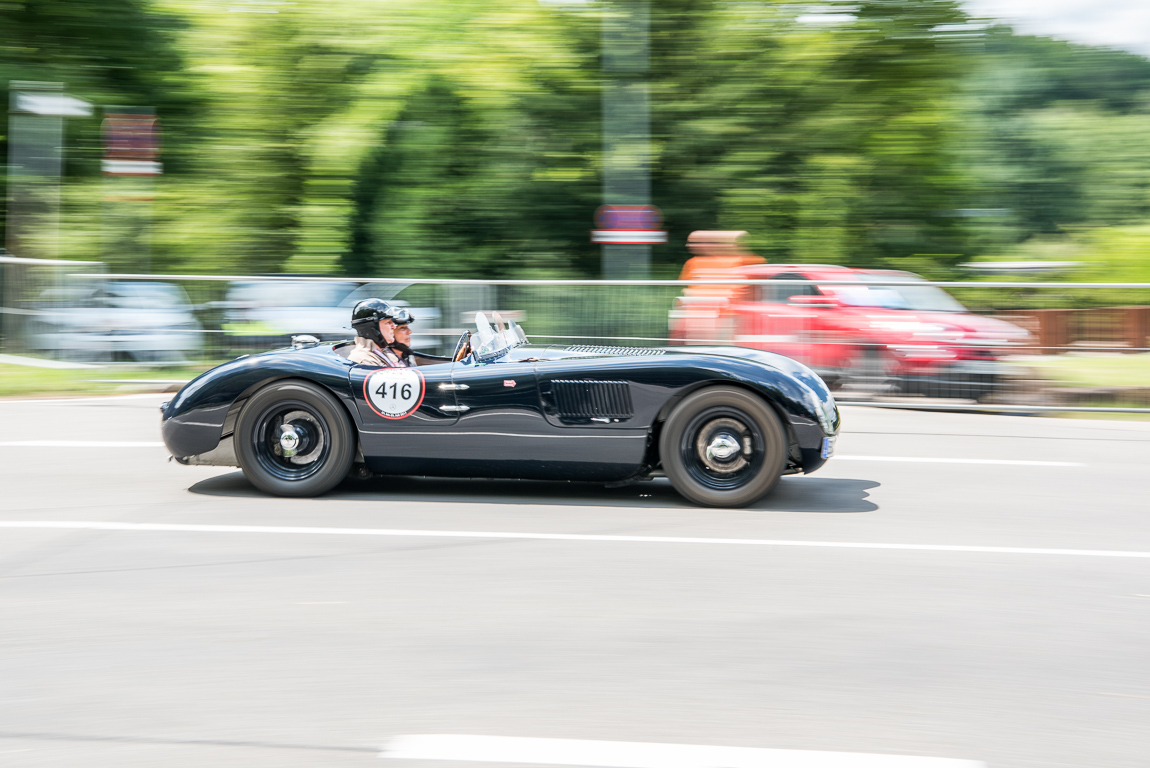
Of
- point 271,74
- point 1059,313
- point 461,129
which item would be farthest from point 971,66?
point 271,74

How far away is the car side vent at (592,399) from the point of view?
18.8 ft

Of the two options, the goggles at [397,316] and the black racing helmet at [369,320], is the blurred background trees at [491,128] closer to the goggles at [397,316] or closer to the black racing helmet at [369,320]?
the goggles at [397,316]

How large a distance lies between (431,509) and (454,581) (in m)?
1.37

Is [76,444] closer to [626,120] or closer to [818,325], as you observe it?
[818,325]

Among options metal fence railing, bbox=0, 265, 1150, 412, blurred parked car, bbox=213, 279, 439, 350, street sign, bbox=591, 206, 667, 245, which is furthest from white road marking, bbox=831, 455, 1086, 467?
street sign, bbox=591, 206, 667, 245

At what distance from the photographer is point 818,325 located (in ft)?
32.8

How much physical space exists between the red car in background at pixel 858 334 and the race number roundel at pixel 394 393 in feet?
15.4

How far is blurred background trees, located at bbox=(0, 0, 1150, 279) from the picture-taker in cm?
1758

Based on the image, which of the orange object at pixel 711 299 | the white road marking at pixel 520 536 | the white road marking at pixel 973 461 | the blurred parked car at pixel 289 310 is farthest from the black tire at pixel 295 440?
the orange object at pixel 711 299

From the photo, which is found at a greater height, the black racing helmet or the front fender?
the black racing helmet

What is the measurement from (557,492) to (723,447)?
3.49 ft

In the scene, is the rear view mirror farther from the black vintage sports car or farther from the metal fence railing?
the black vintage sports car

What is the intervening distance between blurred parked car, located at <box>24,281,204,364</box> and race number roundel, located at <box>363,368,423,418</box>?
5457 millimetres

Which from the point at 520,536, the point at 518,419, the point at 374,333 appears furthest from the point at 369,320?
the point at 520,536
